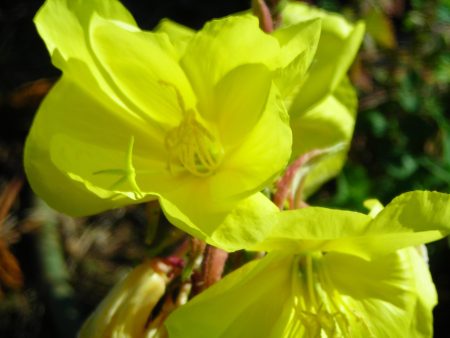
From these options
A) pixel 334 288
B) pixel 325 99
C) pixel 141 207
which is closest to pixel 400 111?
pixel 325 99

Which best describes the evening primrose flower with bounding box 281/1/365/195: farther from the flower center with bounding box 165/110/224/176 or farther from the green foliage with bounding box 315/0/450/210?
the green foliage with bounding box 315/0/450/210

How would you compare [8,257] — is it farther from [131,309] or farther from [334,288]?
[334,288]

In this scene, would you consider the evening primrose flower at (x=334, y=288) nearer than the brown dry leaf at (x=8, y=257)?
Yes

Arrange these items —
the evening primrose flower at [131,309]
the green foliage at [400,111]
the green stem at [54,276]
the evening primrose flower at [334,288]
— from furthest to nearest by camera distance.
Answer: the green stem at [54,276], the green foliage at [400,111], the evening primrose flower at [131,309], the evening primrose flower at [334,288]

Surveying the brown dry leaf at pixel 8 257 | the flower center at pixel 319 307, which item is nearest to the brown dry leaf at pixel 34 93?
the brown dry leaf at pixel 8 257

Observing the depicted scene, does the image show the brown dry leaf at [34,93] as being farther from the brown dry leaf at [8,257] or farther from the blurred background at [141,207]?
the brown dry leaf at [8,257]

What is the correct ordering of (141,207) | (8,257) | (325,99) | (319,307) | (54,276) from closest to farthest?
1. (319,307)
2. (325,99)
3. (8,257)
4. (54,276)
5. (141,207)

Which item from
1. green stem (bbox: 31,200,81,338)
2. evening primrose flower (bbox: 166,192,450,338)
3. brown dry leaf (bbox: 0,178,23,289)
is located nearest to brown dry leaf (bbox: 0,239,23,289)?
brown dry leaf (bbox: 0,178,23,289)
